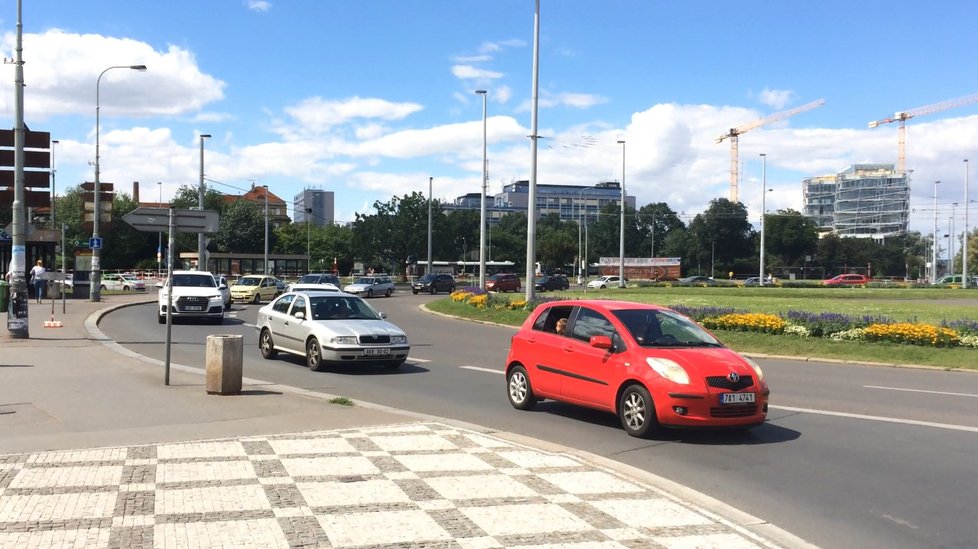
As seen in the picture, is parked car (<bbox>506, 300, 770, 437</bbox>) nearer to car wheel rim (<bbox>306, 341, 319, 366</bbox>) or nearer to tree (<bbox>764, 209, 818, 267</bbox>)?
car wheel rim (<bbox>306, 341, 319, 366</bbox>)

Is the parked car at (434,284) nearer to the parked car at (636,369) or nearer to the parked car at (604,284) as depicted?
the parked car at (604,284)

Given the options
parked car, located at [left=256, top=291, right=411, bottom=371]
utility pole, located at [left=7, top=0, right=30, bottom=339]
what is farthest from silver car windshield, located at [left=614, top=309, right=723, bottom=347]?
utility pole, located at [left=7, top=0, right=30, bottom=339]

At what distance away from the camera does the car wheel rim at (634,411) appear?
8.89 m

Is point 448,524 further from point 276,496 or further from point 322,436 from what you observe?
point 322,436

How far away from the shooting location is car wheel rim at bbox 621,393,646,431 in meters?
8.89

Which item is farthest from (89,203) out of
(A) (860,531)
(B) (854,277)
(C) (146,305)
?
(B) (854,277)

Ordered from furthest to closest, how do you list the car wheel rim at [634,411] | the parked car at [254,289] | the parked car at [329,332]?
1. the parked car at [254,289]
2. the parked car at [329,332]
3. the car wheel rim at [634,411]

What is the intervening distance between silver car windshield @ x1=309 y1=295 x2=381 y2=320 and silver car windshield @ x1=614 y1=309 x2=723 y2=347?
738 cm

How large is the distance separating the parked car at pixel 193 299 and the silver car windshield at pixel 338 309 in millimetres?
10737

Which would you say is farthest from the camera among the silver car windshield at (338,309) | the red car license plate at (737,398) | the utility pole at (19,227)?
the utility pole at (19,227)

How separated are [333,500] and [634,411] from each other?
4.14 meters

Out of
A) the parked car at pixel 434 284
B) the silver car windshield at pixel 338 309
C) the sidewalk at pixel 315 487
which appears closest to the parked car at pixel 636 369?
the sidewalk at pixel 315 487

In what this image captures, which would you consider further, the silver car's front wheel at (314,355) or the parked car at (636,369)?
the silver car's front wheel at (314,355)

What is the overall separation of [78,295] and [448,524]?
38188mm
